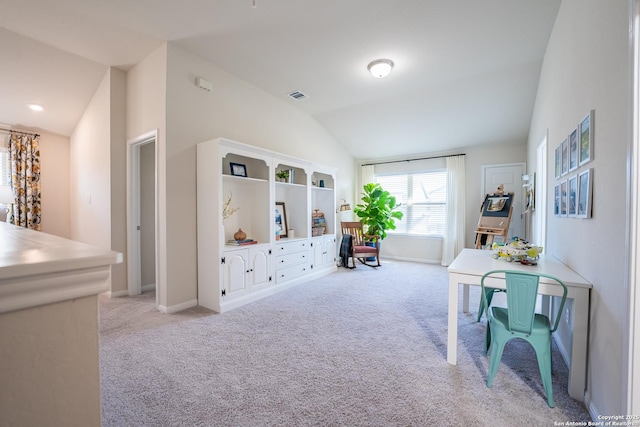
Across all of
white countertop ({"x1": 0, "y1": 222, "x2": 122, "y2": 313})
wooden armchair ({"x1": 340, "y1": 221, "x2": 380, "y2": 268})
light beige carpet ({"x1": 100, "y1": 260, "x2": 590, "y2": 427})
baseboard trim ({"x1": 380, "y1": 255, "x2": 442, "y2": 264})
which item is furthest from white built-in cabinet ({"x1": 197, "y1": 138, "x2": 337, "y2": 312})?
white countertop ({"x1": 0, "y1": 222, "x2": 122, "y2": 313})

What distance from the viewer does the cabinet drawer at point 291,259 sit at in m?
3.82

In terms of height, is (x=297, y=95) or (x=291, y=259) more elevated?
(x=297, y=95)

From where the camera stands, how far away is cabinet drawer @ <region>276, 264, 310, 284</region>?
3.81 m

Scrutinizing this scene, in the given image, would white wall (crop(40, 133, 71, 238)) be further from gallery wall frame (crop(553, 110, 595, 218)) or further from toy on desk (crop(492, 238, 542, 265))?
gallery wall frame (crop(553, 110, 595, 218))

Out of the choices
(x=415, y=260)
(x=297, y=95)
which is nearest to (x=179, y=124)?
(x=297, y=95)

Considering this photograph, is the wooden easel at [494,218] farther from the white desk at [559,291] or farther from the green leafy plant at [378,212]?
the white desk at [559,291]

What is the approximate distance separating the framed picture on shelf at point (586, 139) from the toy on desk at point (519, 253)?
72 cm

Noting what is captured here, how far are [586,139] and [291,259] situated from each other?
128 inches

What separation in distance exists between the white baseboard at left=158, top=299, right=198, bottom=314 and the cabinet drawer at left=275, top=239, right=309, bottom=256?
1.13m

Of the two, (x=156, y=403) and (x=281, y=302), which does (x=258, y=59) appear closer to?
(x=281, y=302)

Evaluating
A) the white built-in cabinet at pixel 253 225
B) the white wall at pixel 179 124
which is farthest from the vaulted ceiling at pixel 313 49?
the white built-in cabinet at pixel 253 225

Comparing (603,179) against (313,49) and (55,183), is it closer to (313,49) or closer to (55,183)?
(313,49)

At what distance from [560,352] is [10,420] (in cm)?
308

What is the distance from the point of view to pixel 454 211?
5.44 meters
